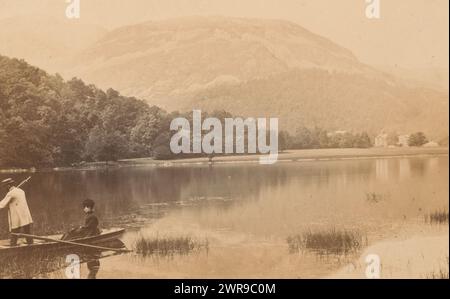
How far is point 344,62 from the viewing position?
1183 centimetres

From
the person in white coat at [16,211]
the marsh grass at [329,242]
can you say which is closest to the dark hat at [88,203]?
the person in white coat at [16,211]

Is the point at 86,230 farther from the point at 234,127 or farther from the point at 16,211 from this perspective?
the point at 234,127

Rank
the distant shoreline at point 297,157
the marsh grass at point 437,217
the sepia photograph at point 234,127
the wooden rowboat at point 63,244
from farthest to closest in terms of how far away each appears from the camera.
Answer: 1. the distant shoreline at point 297,157
2. the marsh grass at point 437,217
3. the sepia photograph at point 234,127
4. the wooden rowboat at point 63,244

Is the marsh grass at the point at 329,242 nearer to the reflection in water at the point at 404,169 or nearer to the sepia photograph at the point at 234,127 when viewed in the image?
the sepia photograph at the point at 234,127

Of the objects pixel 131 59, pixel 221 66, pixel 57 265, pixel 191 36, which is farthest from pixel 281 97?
pixel 57 265

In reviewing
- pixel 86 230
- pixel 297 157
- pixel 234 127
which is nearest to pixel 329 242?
pixel 297 157

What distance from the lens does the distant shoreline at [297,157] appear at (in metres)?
11.4

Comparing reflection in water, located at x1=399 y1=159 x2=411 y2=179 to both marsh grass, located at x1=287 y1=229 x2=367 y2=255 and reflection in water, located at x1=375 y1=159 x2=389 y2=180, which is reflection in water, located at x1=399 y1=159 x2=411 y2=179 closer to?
reflection in water, located at x1=375 y1=159 x2=389 y2=180

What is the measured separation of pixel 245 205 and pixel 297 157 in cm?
135

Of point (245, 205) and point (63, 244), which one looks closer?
point (63, 244)

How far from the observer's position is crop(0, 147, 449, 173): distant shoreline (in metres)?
11.4

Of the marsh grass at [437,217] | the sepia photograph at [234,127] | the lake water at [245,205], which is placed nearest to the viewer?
the lake water at [245,205]

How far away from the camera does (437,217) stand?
442 inches

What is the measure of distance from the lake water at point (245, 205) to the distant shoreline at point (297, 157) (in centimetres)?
9
